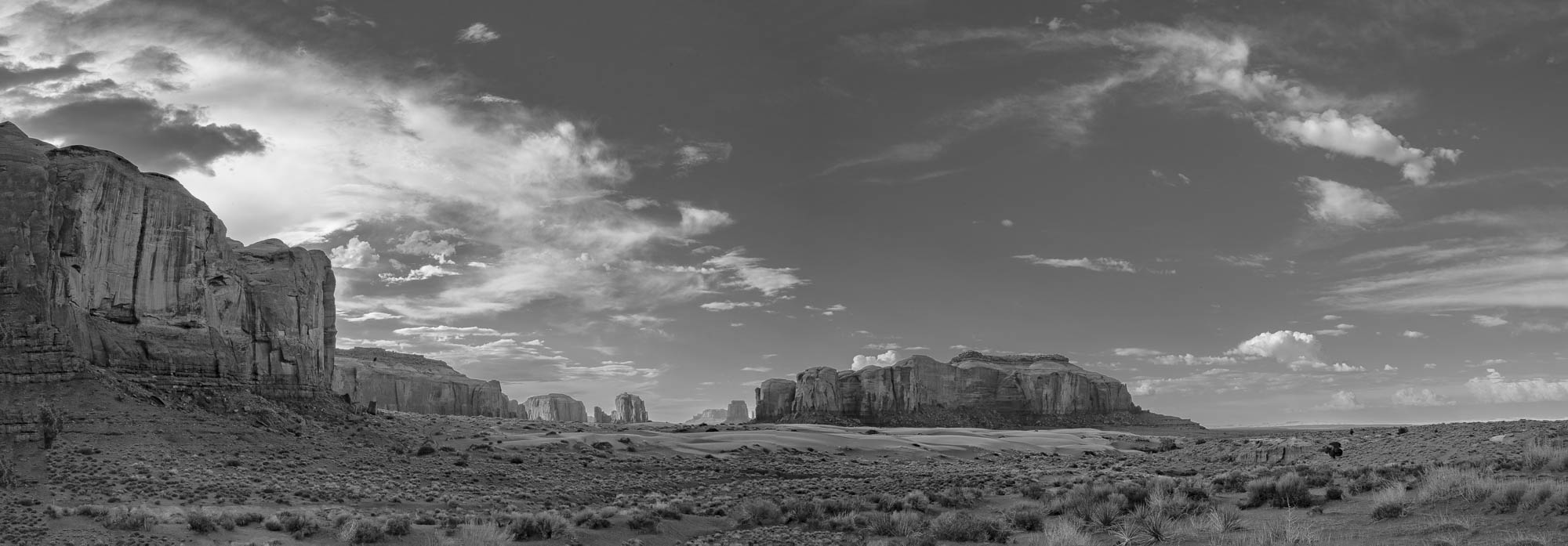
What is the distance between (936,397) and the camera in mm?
153125

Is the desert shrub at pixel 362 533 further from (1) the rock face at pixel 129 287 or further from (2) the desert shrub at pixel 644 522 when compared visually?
(1) the rock face at pixel 129 287

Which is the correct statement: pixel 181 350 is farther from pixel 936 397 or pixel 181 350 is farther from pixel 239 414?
pixel 936 397

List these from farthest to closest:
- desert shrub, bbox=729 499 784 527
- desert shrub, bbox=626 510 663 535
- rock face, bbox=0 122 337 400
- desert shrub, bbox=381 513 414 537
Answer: rock face, bbox=0 122 337 400 → desert shrub, bbox=729 499 784 527 → desert shrub, bbox=626 510 663 535 → desert shrub, bbox=381 513 414 537

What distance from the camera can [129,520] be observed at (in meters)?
21.8

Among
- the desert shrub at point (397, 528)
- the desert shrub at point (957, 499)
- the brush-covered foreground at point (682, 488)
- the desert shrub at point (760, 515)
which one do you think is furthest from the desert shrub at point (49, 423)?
the desert shrub at point (957, 499)

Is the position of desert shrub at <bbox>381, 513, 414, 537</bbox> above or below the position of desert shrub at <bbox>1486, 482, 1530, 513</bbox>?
below

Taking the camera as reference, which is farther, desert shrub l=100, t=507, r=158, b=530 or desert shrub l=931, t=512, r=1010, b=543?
desert shrub l=100, t=507, r=158, b=530

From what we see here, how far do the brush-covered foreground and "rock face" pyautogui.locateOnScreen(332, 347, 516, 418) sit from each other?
8241cm

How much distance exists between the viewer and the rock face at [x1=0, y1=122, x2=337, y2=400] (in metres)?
40.8

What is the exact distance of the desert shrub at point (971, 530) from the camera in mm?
17859

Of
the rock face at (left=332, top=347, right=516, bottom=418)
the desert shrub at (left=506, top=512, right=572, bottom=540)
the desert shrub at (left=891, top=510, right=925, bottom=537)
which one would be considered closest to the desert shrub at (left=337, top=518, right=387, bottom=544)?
the desert shrub at (left=506, top=512, right=572, bottom=540)

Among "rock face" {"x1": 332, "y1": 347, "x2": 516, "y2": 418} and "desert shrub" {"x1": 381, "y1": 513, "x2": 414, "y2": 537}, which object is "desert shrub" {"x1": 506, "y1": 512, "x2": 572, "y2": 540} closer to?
"desert shrub" {"x1": 381, "y1": 513, "x2": 414, "y2": 537}

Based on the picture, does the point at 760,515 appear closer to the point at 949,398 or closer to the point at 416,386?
the point at 416,386

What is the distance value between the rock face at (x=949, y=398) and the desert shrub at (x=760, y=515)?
390 ft
